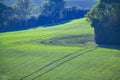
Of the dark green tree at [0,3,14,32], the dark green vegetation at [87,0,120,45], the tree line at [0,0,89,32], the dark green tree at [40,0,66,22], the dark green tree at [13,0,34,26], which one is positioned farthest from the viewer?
the dark green tree at [13,0,34,26]

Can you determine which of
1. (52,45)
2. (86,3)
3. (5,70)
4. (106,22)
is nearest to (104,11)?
(106,22)

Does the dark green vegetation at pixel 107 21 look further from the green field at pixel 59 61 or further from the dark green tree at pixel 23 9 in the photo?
the dark green tree at pixel 23 9

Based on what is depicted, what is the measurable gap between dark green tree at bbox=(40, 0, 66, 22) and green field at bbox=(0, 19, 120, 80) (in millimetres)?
53093

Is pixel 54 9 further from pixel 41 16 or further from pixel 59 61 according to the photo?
pixel 59 61

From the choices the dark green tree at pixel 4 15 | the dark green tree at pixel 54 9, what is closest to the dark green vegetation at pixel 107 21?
the dark green tree at pixel 54 9

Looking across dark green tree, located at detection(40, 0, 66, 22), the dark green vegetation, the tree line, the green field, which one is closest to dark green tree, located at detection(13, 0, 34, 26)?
the tree line

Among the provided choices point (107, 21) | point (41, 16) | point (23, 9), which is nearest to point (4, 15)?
point (23, 9)

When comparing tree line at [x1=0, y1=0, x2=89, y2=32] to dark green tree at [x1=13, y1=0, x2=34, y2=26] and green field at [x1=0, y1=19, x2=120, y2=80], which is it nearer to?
dark green tree at [x1=13, y1=0, x2=34, y2=26]

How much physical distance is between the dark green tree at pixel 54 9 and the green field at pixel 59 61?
5309 centimetres

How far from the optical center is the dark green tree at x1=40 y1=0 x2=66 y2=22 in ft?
372

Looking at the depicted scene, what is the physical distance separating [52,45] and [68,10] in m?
55.4

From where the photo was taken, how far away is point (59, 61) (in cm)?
4341

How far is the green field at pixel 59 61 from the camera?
121 feet

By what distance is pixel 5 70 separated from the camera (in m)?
41.7
